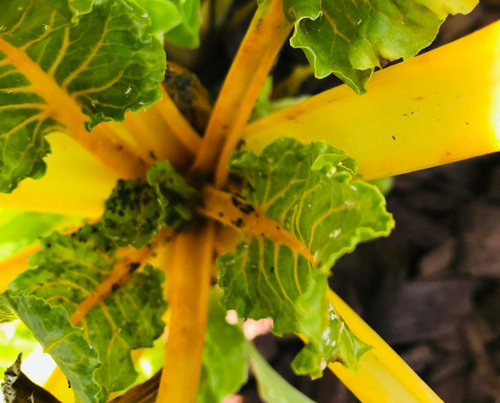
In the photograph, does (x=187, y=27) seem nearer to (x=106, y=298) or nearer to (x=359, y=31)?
(x=359, y=31)

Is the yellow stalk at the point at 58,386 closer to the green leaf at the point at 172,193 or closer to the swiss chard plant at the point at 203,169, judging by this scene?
the swiss chard plant at the point at 203,169

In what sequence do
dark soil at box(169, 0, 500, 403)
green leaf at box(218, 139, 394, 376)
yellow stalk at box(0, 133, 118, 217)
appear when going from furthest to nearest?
dark soil at box(169, 0, 500, 403) < yellow stalk at box(0, 133, 118, 217) < green leaf at box(218, 139, 394, 376)

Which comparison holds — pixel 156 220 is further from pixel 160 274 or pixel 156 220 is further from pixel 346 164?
pixel 346 164

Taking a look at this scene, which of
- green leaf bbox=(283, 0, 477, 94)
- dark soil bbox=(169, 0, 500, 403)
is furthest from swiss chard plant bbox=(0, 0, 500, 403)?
dark soil bbox=(169, 0, 500, 403)

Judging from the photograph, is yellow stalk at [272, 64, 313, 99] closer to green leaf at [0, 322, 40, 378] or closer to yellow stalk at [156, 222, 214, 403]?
yellow stalk at [156, 222, 214, 403]

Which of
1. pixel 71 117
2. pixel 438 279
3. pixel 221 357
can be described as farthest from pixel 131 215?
pixel 438 279

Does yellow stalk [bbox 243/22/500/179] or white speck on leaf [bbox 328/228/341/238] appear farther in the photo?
yellow stalk [bbox 243/22/500/179]

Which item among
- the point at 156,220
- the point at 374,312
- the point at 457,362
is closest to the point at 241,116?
the point at 156,220
